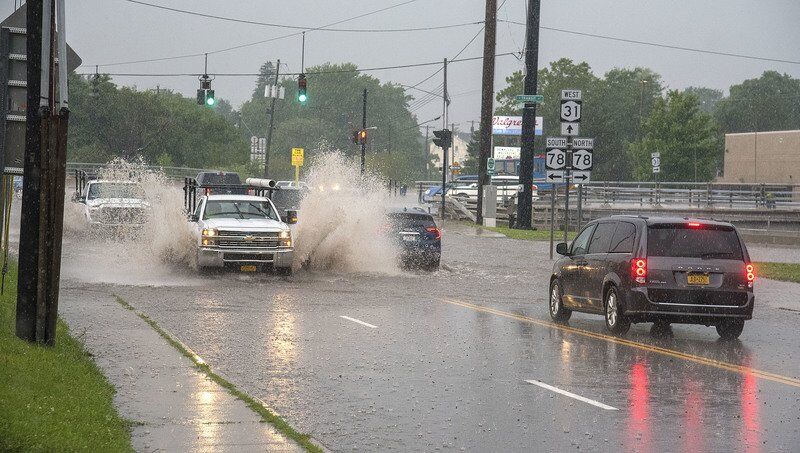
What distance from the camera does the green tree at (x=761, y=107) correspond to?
149m

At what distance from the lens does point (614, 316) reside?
1730 centimetres

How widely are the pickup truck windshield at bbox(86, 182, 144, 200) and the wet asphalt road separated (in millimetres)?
13614

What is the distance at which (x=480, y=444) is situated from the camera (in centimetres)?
922

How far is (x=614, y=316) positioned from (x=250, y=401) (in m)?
7.86

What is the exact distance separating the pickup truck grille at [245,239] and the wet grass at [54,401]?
12.6 meters

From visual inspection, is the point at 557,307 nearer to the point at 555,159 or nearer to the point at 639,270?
the point at 639,270

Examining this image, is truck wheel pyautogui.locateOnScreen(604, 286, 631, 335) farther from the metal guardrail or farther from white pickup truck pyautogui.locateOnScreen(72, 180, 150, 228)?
the metal guardrail

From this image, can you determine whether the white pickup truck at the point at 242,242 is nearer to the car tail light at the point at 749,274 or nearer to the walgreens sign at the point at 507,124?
the car tail light at the point at 749,274

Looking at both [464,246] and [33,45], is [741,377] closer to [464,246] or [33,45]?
[33,45]

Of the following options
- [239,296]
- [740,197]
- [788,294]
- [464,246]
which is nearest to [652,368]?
[239,296]

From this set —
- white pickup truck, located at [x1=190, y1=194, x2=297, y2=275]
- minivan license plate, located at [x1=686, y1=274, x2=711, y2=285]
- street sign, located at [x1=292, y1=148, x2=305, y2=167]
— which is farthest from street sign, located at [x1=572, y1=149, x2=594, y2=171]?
street sign, located at [x1=292, y1=148, x2=305, y2=167]

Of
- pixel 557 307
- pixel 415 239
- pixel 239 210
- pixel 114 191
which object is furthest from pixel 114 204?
pixel 557 307

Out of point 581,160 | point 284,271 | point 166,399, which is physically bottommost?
point 166,399

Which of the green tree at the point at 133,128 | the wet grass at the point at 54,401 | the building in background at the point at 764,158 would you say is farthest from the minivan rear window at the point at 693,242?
the green tree at the point at 133,128
